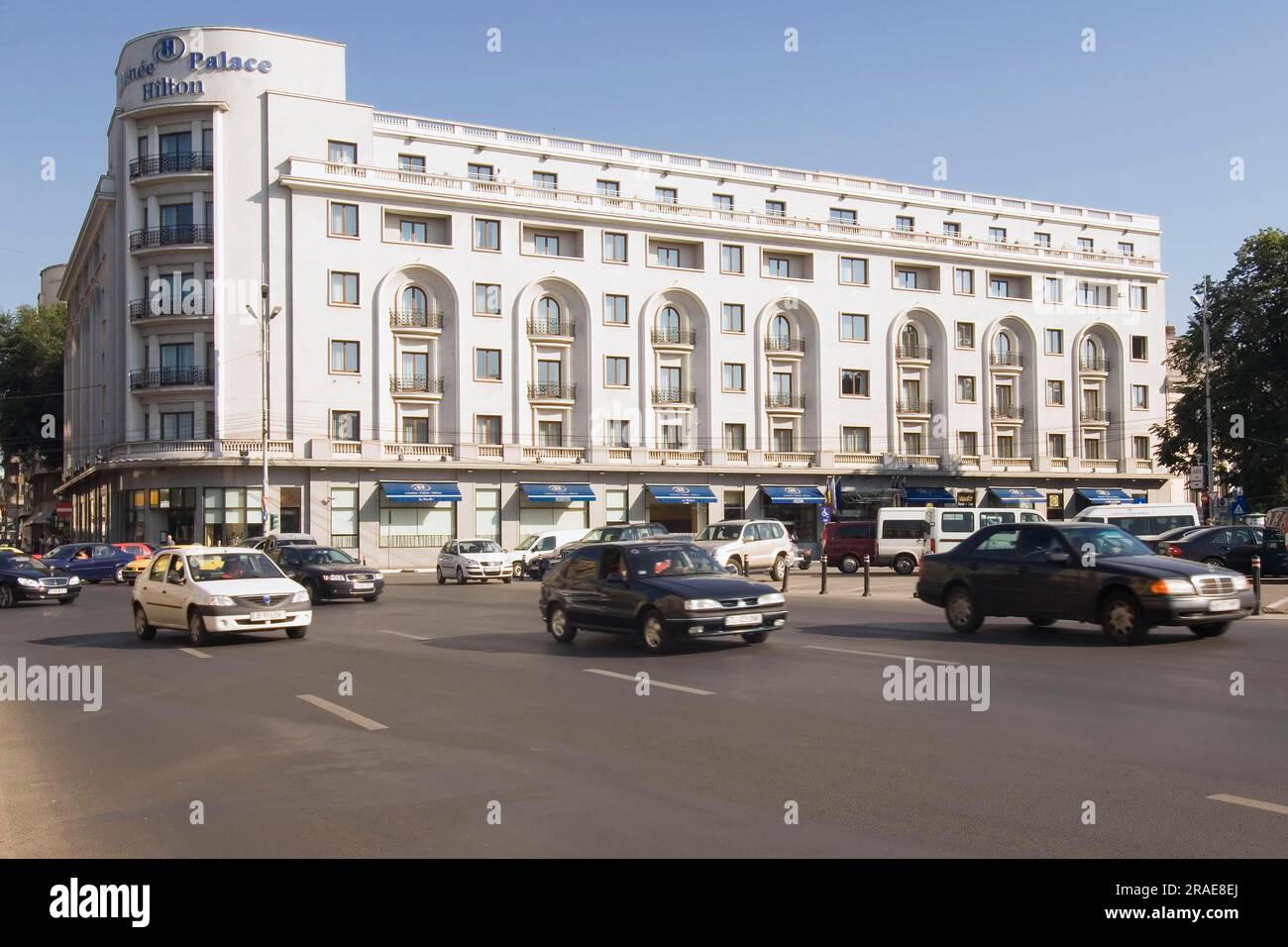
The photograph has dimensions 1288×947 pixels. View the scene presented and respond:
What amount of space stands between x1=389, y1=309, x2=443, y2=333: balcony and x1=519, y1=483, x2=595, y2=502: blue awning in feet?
29.9

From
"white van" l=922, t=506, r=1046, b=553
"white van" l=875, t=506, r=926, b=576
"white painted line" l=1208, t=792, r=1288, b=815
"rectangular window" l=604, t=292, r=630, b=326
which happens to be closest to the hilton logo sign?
"rectangular window" l=604, t=292, r=630, b=326

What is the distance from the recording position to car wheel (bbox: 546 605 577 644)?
1816 cm

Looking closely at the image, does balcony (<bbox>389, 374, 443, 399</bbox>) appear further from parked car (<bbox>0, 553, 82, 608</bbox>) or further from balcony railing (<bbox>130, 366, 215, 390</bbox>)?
parked car (<bbox>0, 553, 82, 608</bbox>)

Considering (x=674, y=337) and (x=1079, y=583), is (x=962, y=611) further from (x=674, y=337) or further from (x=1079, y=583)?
(x=674, y=337)

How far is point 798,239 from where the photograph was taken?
218 feet

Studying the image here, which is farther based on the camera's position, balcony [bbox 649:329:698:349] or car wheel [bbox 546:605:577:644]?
balcony [bbox 649:329:698:349]

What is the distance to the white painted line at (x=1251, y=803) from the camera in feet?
22.9

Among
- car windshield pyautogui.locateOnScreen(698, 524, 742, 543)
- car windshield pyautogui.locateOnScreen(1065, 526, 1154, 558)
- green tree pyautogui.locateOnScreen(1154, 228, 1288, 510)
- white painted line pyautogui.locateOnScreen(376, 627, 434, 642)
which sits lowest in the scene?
white painted line pyautogui.locateOnScreen(376, 627, 434, 642)

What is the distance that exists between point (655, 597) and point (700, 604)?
0.71 m

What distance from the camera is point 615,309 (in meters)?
62.7

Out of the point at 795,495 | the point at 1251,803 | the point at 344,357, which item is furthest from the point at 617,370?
the point at 1251,803

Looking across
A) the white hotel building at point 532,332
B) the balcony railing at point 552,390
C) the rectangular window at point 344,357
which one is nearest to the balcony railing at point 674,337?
the white hotel building at point 532,332

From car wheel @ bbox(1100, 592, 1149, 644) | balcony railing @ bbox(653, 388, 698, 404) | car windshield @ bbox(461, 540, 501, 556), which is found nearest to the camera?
car wheel @ bbox(1100, 592, 1149, 644)

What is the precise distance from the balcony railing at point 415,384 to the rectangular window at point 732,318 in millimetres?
16341
